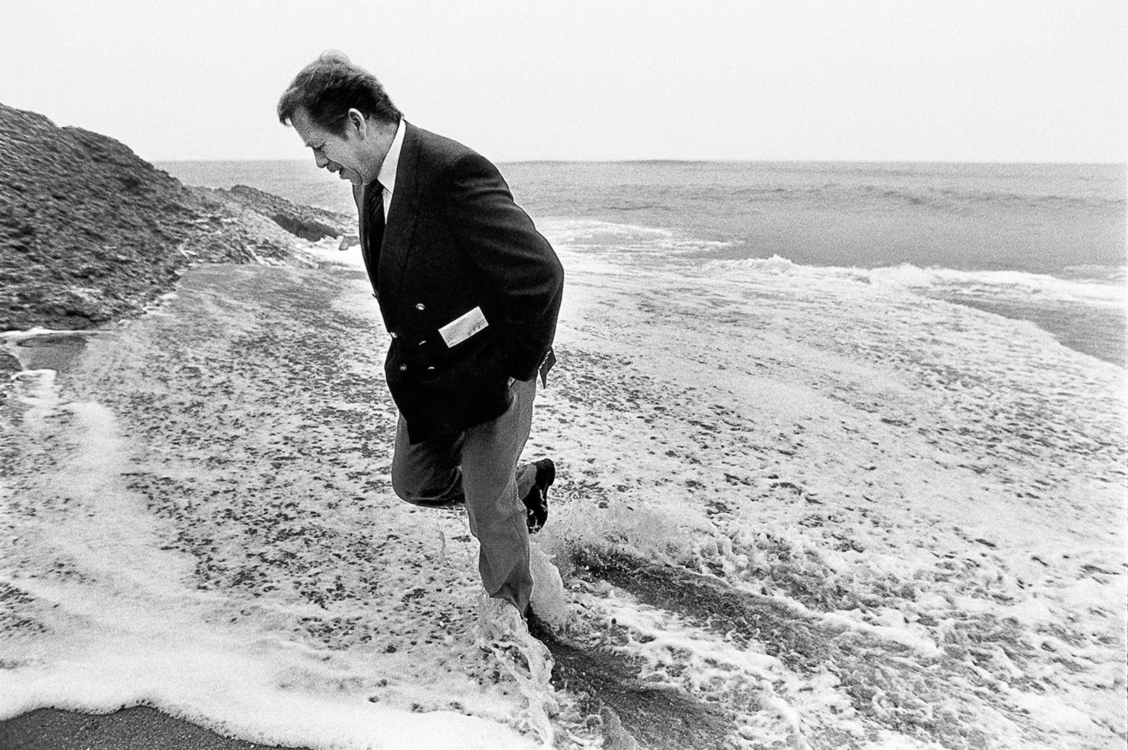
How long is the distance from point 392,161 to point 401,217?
127 mm

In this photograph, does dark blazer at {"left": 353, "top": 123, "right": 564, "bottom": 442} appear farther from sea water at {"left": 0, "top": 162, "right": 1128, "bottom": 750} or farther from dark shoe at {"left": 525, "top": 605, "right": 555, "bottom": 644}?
sea water at {"left": 0, "top": 162, "right": 1128, "bottom": 750}

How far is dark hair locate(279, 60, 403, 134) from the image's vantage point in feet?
5.44

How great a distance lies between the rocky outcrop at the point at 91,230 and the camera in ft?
16.3

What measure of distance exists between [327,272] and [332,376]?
352cm

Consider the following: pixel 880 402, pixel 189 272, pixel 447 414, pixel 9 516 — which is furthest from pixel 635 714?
pixel 189 272

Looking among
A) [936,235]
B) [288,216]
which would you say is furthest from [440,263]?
[936,235]

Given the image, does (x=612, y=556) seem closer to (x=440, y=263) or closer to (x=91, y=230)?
(x=440, y=263)

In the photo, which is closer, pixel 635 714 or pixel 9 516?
pixel 635 714

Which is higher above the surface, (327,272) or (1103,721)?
(327,272)

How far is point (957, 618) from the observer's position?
2.42 m

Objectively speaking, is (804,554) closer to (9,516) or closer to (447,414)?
(447,414)

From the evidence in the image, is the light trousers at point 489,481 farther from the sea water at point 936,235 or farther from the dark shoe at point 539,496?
the sea water at point 936,235

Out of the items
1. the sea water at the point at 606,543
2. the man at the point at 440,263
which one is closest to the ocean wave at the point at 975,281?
the sea water at the point at 606,543

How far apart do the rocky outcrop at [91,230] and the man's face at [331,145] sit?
378 cm
